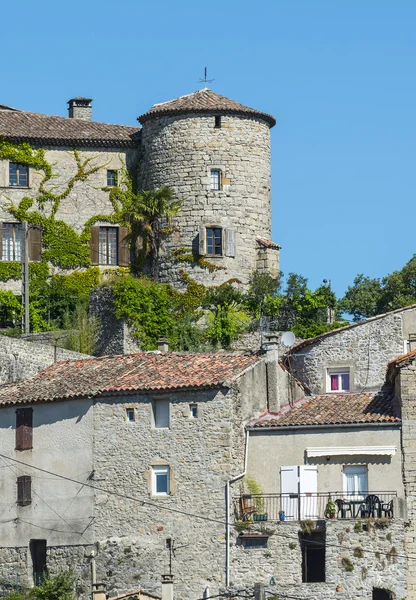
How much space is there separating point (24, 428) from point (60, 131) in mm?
24792

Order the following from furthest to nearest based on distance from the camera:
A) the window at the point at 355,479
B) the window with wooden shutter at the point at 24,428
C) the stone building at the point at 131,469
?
the window with wooden shutter at the point at 24,428 < the window at the point at 355,479 < the stone building at the point at 131,469

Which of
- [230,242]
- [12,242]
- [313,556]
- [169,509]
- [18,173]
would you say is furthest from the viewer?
[18,173]

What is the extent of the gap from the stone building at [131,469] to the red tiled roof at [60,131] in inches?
881

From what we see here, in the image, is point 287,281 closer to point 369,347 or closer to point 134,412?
point 369,347

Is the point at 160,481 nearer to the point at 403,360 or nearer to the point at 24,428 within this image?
the point at 24,428

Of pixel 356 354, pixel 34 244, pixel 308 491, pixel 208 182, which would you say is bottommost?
pixel 308 491

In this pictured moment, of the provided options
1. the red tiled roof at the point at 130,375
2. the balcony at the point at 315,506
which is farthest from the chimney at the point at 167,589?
the red tiled roof at the point at 130,375

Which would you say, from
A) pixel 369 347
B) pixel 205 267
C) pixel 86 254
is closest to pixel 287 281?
pixel 205 267

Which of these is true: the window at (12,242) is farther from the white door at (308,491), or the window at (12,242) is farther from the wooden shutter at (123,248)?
the white door at (308,491)

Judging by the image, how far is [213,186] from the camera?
255 ft

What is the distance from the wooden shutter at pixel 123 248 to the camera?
78812 millimetres

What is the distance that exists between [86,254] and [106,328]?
597 cm

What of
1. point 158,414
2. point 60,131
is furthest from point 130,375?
point 60,131

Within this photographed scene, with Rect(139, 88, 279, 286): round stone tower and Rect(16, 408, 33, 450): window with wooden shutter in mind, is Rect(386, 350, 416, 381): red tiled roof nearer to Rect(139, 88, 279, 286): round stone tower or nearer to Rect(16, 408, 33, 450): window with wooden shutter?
Rect(16, 408, 33, 450): window with wooden shutter
